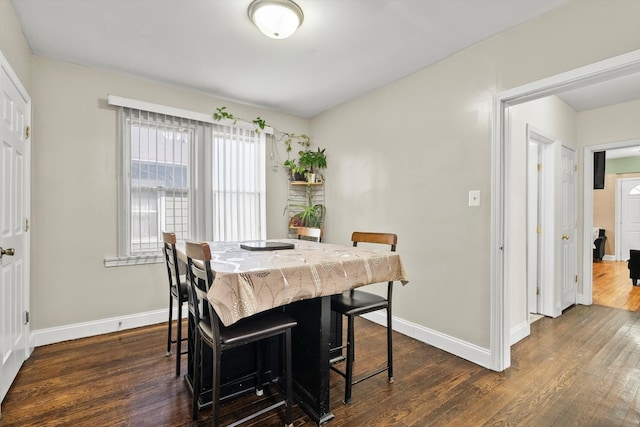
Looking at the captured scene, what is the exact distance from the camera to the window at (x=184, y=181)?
3193mm

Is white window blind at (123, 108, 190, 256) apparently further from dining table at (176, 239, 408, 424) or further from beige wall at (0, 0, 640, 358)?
dining table at (176, 239, 408, 424)

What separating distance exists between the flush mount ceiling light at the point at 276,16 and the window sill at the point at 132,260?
8.14 ft

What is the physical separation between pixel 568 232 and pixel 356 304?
3554 mm

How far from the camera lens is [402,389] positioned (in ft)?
6.97

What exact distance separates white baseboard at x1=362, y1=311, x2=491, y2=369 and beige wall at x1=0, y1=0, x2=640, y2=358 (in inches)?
2.1

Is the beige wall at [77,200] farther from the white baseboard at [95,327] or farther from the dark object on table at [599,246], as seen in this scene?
the dark object on table at [599,246]

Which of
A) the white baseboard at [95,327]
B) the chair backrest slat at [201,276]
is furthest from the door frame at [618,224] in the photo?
the chair backrest slat at [201,276]

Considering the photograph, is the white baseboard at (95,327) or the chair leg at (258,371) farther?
the white baseboard at (95,327)

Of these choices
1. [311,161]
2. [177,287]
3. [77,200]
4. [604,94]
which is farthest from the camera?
[311,161]

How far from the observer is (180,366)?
2.35 metres

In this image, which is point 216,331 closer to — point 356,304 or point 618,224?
point 356,304

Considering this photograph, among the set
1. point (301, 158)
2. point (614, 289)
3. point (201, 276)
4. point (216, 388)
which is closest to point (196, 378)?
point (216, 388)

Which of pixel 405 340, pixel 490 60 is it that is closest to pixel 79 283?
pixel 405 340

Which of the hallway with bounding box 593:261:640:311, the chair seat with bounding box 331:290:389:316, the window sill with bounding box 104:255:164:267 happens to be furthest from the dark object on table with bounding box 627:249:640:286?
the window sill with bounding box 104:255:164:267
